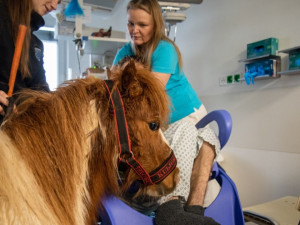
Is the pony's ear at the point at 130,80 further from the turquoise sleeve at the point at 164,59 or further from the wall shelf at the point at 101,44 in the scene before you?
the wall shelf at the point at 101,44

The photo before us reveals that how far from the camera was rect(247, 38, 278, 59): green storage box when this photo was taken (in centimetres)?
149

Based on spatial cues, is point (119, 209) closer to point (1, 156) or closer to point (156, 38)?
point (1, 156)

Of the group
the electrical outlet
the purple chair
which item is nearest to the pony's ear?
the purple chair

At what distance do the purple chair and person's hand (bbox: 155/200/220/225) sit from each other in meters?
0.05

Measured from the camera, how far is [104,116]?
57 centimetres

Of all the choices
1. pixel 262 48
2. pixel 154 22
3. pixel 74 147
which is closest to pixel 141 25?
pixel 154 22

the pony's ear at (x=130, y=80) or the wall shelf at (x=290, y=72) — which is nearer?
the pony's ear at (x=130, y=80)

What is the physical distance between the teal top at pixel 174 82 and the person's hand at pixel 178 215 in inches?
14.2

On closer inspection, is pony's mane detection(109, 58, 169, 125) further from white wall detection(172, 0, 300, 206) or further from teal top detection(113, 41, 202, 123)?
white wall detection(172, 0, 300, 206)

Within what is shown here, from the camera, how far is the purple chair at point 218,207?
68cm

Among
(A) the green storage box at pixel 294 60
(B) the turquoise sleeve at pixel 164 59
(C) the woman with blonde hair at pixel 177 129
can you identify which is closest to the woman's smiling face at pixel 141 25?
(C) the woman with blonde hair at pixel 177 129

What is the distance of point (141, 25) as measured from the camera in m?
1.11

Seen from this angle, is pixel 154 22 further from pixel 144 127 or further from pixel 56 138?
pixel 56 138

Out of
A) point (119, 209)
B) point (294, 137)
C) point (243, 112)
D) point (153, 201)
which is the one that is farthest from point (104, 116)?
point (243, 112)
